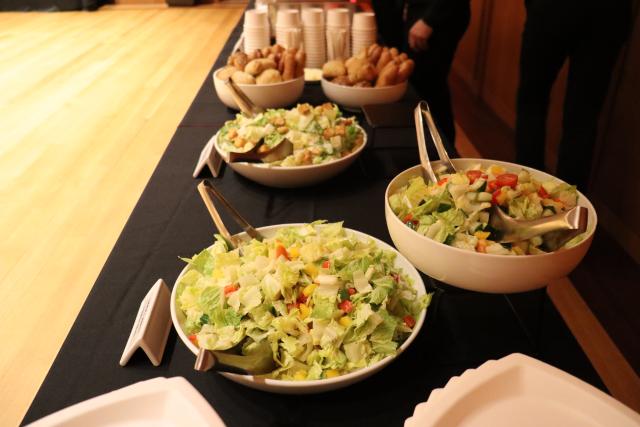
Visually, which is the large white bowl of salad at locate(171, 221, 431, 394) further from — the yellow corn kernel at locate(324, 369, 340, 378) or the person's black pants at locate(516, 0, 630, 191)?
the person's black pants at locate(516, 0, 630, 191)

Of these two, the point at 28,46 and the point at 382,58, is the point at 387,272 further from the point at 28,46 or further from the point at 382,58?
the point at 28,46

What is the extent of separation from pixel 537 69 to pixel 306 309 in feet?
5.41

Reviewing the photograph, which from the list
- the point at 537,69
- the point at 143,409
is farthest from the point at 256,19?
the point at 143,409

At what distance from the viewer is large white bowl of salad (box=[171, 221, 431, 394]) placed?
648 mm

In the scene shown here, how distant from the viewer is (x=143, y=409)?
1.68 feet

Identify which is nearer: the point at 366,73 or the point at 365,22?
the point at 366,73

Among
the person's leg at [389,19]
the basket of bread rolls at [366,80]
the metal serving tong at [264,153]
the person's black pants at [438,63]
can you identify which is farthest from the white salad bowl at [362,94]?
the person's leg at [389,19]

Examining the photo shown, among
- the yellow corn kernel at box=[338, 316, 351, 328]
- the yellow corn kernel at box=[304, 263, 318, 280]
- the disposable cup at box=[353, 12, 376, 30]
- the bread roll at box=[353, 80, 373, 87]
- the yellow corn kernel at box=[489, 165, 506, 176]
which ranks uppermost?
the disposable cup at box=[353, 12, 376, 30]

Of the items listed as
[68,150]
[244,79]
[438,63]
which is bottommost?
[68,150]

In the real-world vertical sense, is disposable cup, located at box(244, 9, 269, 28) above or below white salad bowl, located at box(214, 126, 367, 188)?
above

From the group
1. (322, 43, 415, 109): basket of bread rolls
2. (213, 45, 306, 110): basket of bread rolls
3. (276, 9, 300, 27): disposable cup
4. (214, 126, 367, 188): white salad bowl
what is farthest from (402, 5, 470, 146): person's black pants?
(214, 126, 367, 188): white salad bowl

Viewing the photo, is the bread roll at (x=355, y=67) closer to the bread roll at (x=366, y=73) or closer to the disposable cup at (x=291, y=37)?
the bread roll at (x=366, y=73)

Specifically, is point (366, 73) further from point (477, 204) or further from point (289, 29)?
point (477, 204)

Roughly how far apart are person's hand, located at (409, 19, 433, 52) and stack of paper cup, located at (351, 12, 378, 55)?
41cm
